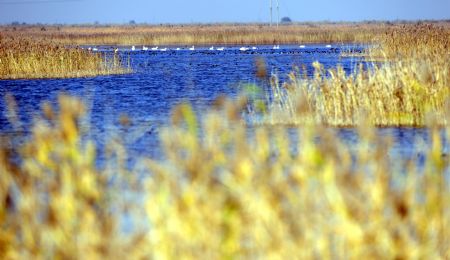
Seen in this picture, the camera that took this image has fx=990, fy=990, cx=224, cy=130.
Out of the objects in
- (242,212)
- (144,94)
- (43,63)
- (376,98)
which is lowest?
(144,94)

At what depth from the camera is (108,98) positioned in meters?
19.0

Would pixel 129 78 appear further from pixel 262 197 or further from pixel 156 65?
pixel 262 197

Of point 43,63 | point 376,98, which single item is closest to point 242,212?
point 376,98

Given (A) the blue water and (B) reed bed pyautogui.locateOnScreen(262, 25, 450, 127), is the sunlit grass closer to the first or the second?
(A) the blue water

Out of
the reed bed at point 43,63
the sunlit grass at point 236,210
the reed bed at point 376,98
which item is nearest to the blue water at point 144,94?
the reed bed at point 376,98

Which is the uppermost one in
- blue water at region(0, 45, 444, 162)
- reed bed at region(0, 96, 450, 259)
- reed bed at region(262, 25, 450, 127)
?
reed bed at region(0, 96, 450, 259)

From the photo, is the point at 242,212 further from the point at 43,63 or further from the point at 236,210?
the point at 43,63

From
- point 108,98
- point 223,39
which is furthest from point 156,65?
point 223,39

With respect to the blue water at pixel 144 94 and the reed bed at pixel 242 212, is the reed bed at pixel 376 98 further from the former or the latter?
the reed bed at pixel 242 212

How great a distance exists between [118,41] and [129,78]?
36.7 metres

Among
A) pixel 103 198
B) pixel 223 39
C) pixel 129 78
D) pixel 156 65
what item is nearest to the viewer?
pixel 103 198

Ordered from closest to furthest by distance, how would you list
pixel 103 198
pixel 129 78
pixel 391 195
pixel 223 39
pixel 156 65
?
1. pixel 391 195
2. pixel 103 198
3. pixel 129 78
4. pixel 156 65
5. pixel 223 39

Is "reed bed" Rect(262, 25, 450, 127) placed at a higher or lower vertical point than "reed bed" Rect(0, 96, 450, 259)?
lower

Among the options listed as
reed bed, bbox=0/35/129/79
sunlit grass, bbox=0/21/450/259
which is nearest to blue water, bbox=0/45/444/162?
reed bed, bbox=0/35/129/79
